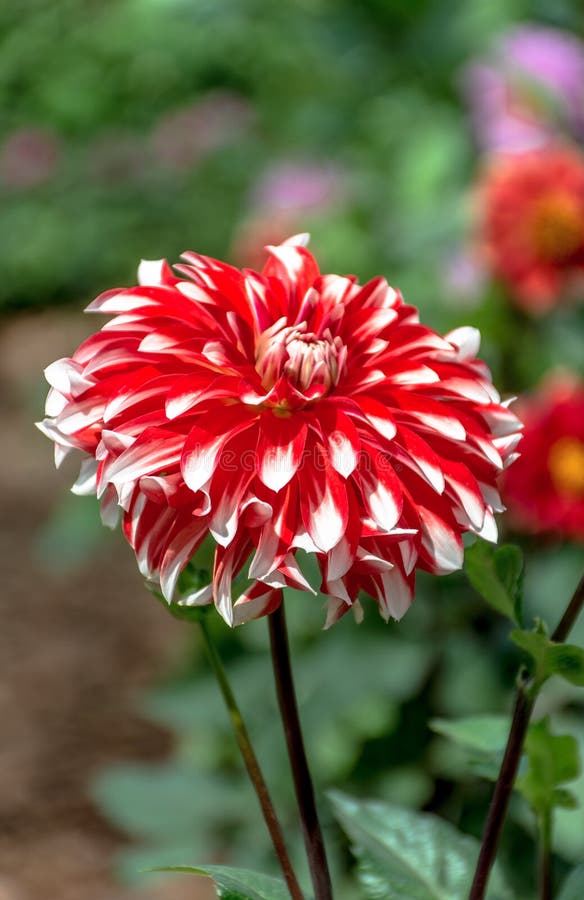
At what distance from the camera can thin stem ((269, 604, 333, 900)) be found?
59 centimetres

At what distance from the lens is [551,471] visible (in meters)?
1.40

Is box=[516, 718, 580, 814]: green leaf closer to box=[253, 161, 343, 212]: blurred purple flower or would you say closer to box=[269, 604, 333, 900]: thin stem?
box=[269, 604, 333, 900]: thin stem

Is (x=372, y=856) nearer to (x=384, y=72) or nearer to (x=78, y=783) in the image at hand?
(x=78, y=783)

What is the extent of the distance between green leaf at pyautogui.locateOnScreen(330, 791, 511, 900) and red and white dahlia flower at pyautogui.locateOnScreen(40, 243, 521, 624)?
0.24 metres

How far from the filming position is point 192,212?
4.11 meters

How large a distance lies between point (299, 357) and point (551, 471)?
0.86m

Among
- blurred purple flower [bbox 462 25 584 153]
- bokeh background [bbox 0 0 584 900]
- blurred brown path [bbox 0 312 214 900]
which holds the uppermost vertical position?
blurred purple flower [bbox 462 25 584 153]


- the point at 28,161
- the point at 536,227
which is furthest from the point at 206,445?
the point at 28,161

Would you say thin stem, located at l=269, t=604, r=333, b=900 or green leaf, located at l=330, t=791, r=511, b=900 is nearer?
thin stem, located at l=269, t=604, r=333, b=900

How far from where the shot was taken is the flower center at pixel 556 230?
65.5 inches

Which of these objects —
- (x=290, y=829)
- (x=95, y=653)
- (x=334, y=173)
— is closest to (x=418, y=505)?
(x=290, y=829)

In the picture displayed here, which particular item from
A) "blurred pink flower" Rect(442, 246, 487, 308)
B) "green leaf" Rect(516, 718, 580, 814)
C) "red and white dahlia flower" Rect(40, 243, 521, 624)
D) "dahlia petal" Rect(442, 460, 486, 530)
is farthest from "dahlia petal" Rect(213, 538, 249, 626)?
"blurred pink flower" Rect(442, 246, 487, 308)

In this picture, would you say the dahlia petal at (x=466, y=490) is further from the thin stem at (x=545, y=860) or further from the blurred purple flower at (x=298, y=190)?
the blurred purple flower at (x=298, y=190)

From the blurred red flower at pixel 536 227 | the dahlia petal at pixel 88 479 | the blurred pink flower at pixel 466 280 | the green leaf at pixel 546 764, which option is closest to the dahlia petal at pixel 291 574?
the dahlia petal at pixel 88 479
